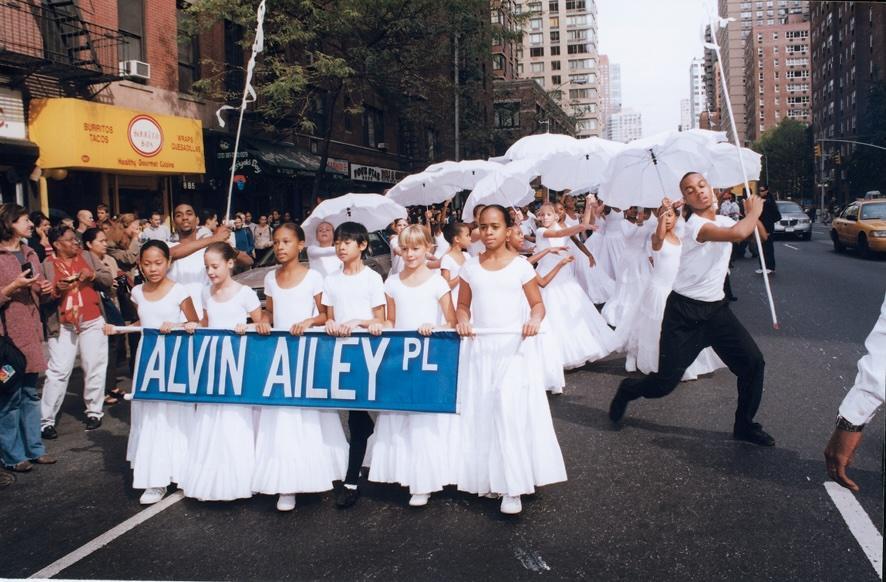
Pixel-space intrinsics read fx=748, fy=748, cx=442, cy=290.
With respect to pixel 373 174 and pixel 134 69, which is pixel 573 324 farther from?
pixel 373 174

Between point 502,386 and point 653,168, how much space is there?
4927 millimetres

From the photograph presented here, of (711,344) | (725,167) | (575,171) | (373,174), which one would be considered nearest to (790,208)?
(373,174)

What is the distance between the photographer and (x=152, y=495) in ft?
15.9

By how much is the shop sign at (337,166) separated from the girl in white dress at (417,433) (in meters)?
22.0

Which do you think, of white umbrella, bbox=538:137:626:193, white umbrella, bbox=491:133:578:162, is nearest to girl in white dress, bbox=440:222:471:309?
white umbrella, bbox=491:133:578:162

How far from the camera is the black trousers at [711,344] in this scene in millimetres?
5398

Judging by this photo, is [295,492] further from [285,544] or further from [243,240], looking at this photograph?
[243,240]

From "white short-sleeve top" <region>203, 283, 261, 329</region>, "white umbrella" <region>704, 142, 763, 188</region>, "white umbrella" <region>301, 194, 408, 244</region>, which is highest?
"white umbrella" <region>704, 142, 763, 188</region>

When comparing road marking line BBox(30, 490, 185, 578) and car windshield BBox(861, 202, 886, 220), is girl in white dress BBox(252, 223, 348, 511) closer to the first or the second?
road marking line BBox(30, 490, 185, 578)

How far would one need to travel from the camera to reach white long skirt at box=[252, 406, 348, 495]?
15.0 feet

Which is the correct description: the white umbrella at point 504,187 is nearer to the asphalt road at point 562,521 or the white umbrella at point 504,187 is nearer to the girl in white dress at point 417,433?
the asphalt road at point 562,521

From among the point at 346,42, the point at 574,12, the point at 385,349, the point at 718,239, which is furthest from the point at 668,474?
the point at 574,12

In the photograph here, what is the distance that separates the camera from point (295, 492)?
4.58m

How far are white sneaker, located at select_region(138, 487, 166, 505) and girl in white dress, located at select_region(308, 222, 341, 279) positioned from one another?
10.0 ft
